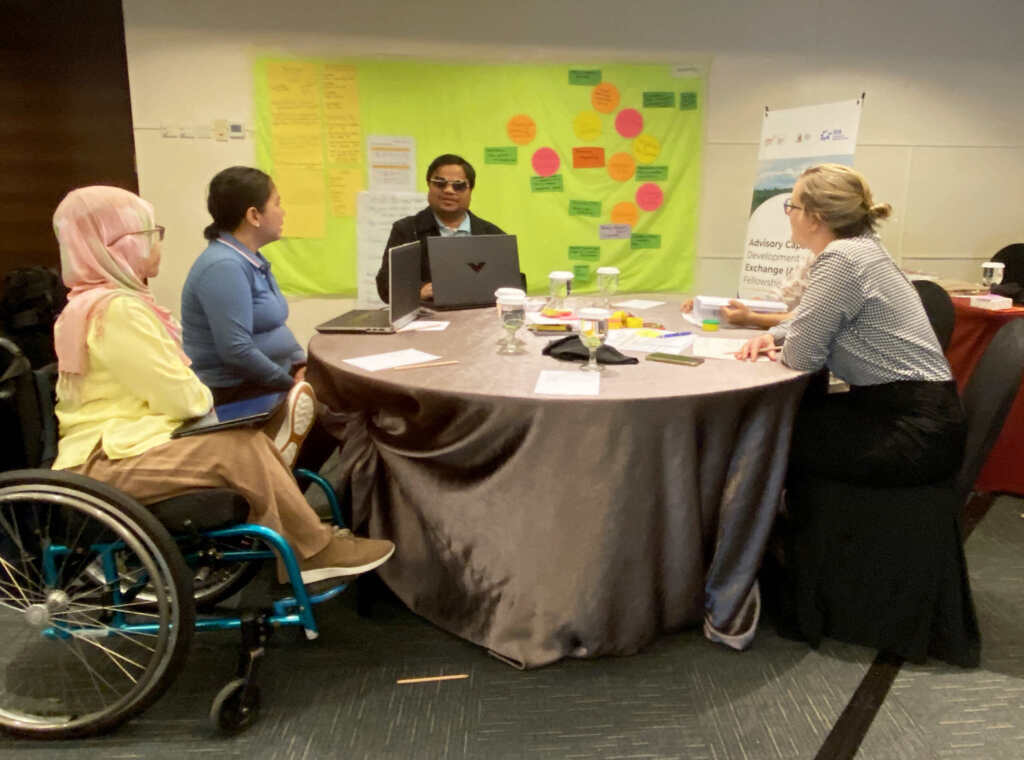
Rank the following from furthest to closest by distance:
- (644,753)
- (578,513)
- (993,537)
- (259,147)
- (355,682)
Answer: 1. (259,147)
2. (993,537)
3. (355,682)
4. (578,513)
5. (644,753)

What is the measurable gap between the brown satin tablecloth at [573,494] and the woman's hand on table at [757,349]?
0.07m

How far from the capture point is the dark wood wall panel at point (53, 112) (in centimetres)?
391

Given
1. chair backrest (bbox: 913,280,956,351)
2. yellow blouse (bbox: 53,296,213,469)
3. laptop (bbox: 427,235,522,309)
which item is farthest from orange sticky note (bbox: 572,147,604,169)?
yellow blouse (bbox: 53,296,213,469)

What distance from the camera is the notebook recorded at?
158 cm

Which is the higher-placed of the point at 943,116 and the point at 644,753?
the point at 943,116

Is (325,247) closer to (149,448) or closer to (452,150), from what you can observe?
(452,150)

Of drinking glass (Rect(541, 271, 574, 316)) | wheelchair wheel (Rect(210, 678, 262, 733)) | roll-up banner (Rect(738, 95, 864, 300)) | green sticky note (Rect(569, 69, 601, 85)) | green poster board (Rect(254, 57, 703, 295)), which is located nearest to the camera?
wheelchair wheel (Rect(210, 678, 262, 733))

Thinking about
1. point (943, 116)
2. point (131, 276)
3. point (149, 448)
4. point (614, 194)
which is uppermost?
point (943, 116)

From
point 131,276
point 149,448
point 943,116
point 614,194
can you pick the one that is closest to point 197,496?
point 149,448

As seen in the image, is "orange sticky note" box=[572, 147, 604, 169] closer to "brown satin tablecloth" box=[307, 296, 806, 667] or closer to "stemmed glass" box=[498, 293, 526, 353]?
"stemmed glass" box=[498, 293, 526, 353]

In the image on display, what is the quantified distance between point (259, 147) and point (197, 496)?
2.84 meters

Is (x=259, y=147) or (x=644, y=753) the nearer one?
(x=644, y=753)

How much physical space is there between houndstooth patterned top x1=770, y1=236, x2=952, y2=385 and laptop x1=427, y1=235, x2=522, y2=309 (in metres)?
1.32

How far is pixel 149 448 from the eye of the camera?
1555 mm
